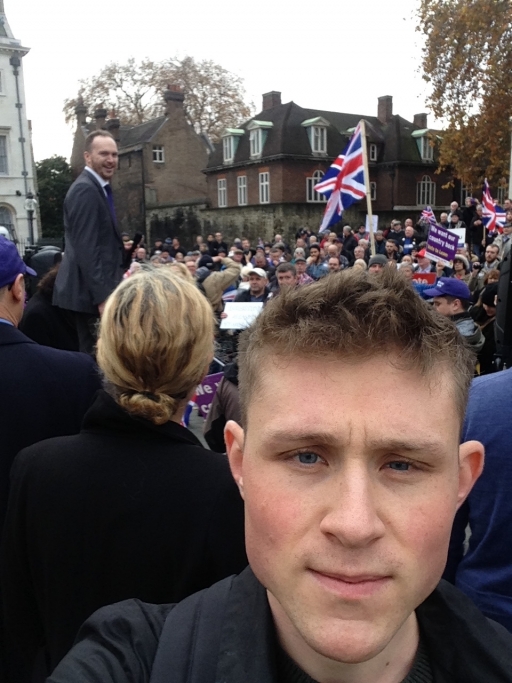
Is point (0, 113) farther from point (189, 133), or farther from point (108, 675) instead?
point (108, 675)

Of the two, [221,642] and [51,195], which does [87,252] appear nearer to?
[221,642]

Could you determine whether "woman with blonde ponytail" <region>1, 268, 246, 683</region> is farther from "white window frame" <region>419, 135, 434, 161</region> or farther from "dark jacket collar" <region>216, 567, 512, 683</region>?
A: "white window frame" <region>419, 135, 434, 161</region>

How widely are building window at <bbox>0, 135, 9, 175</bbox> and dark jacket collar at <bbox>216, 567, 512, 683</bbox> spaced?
44536 millimetres

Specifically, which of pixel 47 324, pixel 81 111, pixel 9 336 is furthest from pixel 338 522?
pixel 81 111

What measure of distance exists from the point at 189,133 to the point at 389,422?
49.0 meters

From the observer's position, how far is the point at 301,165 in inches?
1545

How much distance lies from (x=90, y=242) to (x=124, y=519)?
9.26 feet

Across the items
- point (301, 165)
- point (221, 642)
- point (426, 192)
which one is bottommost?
point (221, 642)

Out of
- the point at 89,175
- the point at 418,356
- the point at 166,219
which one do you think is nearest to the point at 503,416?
the point at 418,356

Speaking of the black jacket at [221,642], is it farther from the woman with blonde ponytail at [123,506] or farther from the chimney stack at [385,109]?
the chimney stack at [385,109]

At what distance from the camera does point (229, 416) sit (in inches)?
155

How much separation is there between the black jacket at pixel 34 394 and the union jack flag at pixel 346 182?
10713 millimetres

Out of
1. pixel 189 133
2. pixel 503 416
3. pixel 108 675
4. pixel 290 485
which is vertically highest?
pixel 189 133

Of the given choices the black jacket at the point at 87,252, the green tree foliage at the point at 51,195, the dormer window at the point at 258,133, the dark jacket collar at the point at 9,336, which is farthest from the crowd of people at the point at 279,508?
the green tree foliage at the point at 51,195
